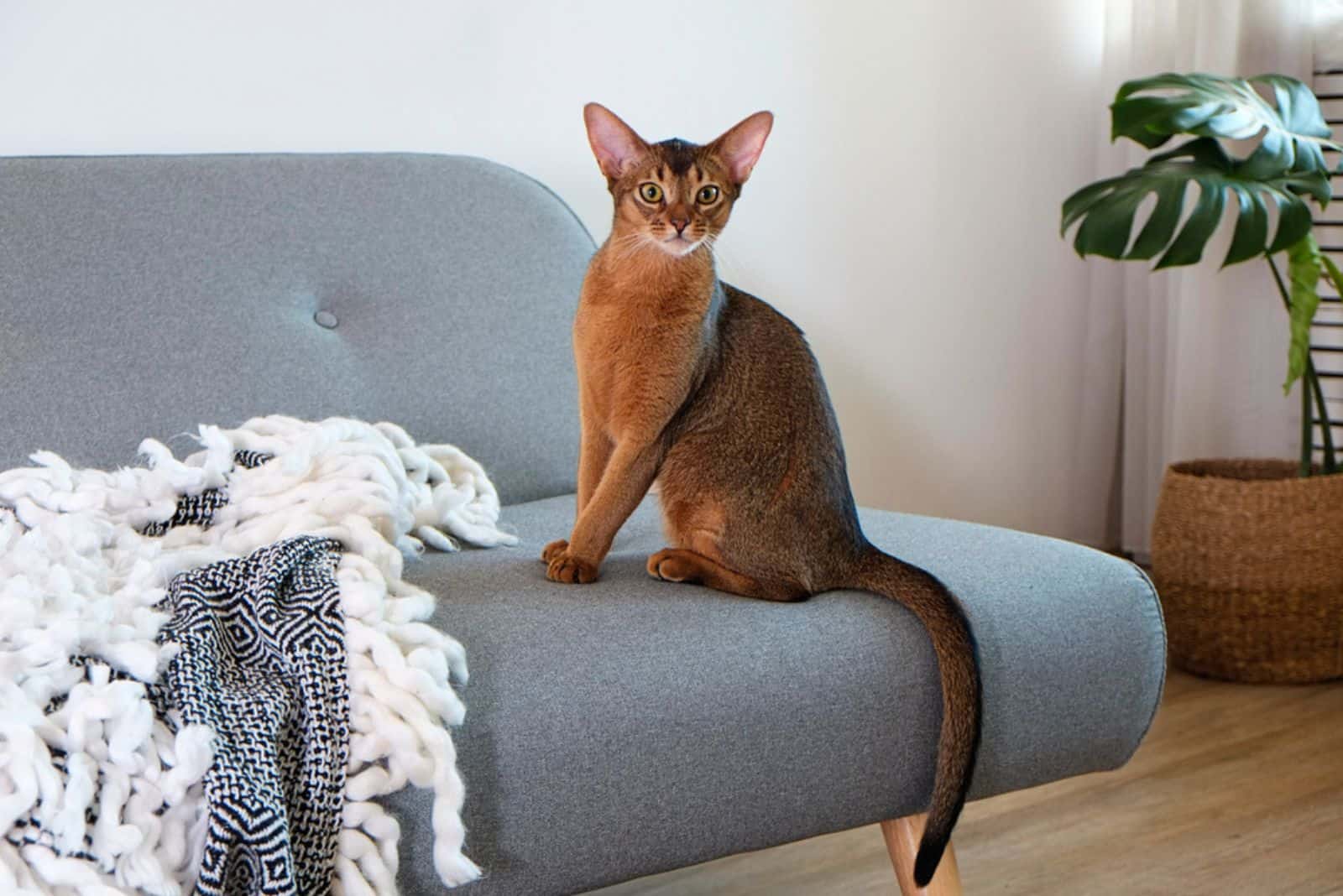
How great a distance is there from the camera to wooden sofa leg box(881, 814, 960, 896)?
1.32m

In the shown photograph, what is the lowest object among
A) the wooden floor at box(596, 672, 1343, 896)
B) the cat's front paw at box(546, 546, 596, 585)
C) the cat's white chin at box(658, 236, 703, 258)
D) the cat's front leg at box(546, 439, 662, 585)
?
the wooden floor at box(596, 672, 1343, 896)

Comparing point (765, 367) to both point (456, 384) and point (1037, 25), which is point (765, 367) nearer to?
point (456, 384)

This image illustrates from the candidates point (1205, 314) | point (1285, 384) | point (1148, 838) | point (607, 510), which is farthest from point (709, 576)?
point (1205, 314)

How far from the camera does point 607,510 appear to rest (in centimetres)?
135

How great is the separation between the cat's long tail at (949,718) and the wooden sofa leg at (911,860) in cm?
7

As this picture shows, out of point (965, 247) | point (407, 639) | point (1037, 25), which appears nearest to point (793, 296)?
point (965, 247)

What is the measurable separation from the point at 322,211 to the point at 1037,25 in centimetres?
161

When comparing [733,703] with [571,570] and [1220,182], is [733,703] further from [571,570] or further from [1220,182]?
[1220,182]

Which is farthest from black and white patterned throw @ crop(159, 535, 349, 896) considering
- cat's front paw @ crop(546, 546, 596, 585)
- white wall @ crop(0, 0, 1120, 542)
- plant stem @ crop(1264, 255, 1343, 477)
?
plant stem @ crop(1264, 255, 1343, 477)

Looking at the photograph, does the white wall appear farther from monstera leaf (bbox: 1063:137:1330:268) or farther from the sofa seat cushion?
the sofa seat cushion

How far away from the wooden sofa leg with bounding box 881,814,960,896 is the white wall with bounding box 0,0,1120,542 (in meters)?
1.26

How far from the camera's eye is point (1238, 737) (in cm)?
219

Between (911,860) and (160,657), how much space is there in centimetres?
70

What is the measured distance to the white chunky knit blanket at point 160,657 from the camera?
0.90m
